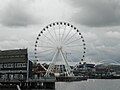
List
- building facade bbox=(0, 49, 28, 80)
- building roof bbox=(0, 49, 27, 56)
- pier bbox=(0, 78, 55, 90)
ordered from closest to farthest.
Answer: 1. pier bbox=(0, 78, 55, 90)
2. building facade bbox=(0, 49, 28, 80)
3. building roof bbox=(0, 49, 27, 56)

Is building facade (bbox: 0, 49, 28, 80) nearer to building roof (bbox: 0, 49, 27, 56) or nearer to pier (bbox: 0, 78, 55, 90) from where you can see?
building roof (bbox: 0, 49, 27, 56)

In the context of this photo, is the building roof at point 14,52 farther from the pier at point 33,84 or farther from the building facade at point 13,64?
the pier at point 33,84

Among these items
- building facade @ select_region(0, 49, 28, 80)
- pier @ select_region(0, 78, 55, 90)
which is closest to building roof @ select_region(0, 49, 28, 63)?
building facade @ select_region(0, 49, 28, 80)

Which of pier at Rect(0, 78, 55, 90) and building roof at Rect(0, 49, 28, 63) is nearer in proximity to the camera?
pier at Rect(0, 78, 55, 90)

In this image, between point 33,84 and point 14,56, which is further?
point 14,56

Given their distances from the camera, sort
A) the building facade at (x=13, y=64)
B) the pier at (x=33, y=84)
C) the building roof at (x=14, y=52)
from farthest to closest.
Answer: the building roof at (x=14, y=52) → the building facade at (x=13, y=64) → the pier at (x=33, y=84)

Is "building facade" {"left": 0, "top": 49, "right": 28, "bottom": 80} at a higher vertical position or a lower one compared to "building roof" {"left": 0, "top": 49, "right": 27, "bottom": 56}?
lower

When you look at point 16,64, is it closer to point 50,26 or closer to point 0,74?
point 0,74

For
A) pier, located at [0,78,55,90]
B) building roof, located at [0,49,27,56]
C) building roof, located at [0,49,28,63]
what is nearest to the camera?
pier, located at [0,78,55,90]

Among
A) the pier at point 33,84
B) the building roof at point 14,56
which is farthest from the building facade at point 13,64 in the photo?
the pier at point 33,84

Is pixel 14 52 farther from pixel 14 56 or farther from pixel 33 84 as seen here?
pixel 33 84

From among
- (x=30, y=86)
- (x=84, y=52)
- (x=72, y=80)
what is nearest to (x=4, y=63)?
(x=30, y=86)

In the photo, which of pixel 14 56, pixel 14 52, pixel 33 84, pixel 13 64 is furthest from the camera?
pixel 14 52

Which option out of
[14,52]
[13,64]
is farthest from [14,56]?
[13,64]
